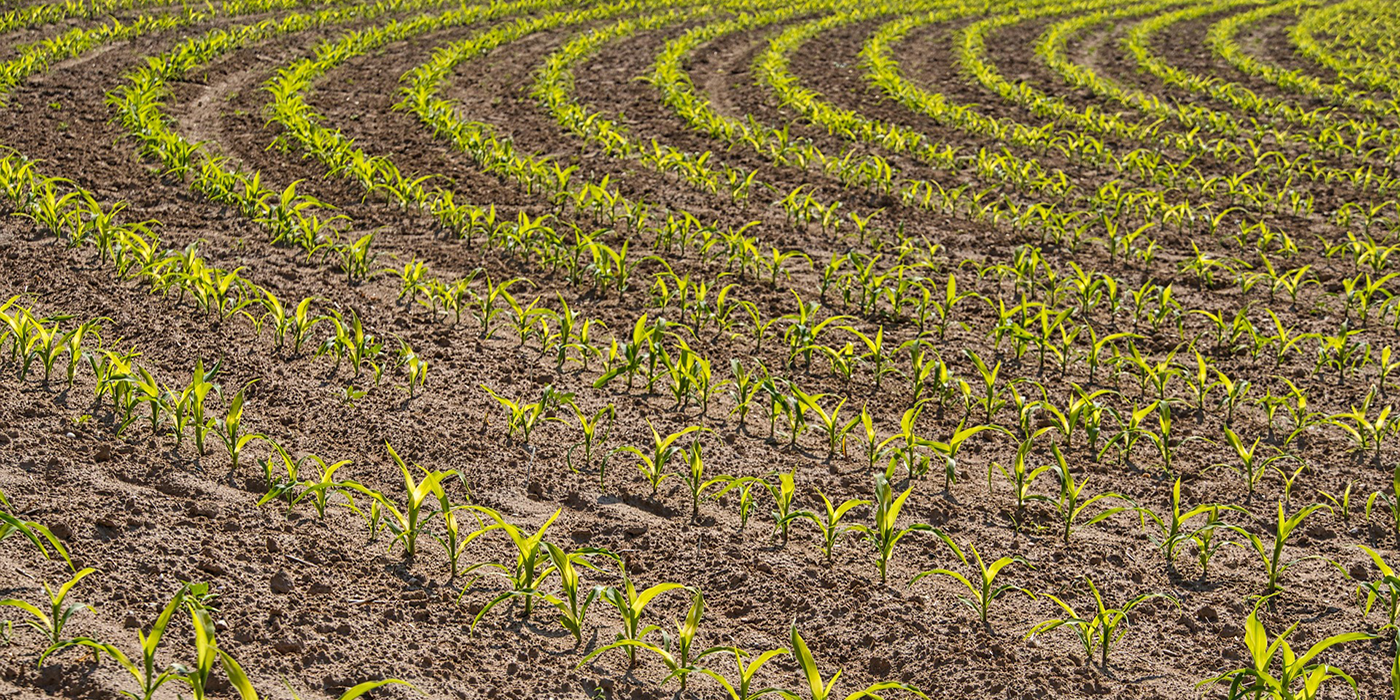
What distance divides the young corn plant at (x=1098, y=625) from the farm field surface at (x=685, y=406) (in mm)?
16

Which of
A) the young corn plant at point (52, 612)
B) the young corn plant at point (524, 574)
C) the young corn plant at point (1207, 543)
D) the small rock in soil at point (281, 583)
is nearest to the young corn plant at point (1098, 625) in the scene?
the young corn plant at point (1207, 543)

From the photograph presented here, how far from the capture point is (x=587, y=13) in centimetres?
1642

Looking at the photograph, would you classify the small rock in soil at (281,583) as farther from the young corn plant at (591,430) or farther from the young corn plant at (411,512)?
the young corn plant at (591,430)

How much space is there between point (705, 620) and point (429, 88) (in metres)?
8.00

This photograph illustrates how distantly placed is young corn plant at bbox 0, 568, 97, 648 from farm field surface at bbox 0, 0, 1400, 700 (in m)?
0.03

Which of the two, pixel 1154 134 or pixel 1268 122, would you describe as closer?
pixel 1154 134

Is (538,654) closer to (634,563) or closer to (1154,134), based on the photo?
(634,563)

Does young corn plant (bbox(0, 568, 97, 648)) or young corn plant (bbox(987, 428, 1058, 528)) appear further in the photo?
young corn plant (bbox(987, 428, 1058, 528))

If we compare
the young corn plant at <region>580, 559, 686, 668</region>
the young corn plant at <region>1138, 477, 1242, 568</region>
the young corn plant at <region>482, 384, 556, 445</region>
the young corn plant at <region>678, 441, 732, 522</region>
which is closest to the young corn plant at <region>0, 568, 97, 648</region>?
the young corn plant at <region>580, 559, 686, 668</region>

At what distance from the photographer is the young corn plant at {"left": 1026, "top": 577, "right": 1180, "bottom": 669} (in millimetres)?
2830

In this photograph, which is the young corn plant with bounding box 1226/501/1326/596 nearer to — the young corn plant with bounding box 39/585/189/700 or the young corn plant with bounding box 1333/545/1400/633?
the young corn plant with bounding box 1333/545/1400/633

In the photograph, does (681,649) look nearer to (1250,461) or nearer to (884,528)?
(884,528)

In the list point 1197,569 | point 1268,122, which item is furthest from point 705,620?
point 1268,122

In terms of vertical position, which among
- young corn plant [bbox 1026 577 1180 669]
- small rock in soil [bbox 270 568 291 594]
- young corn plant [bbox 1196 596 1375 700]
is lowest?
young corn plant [bbox 1026 577 1180 669]
